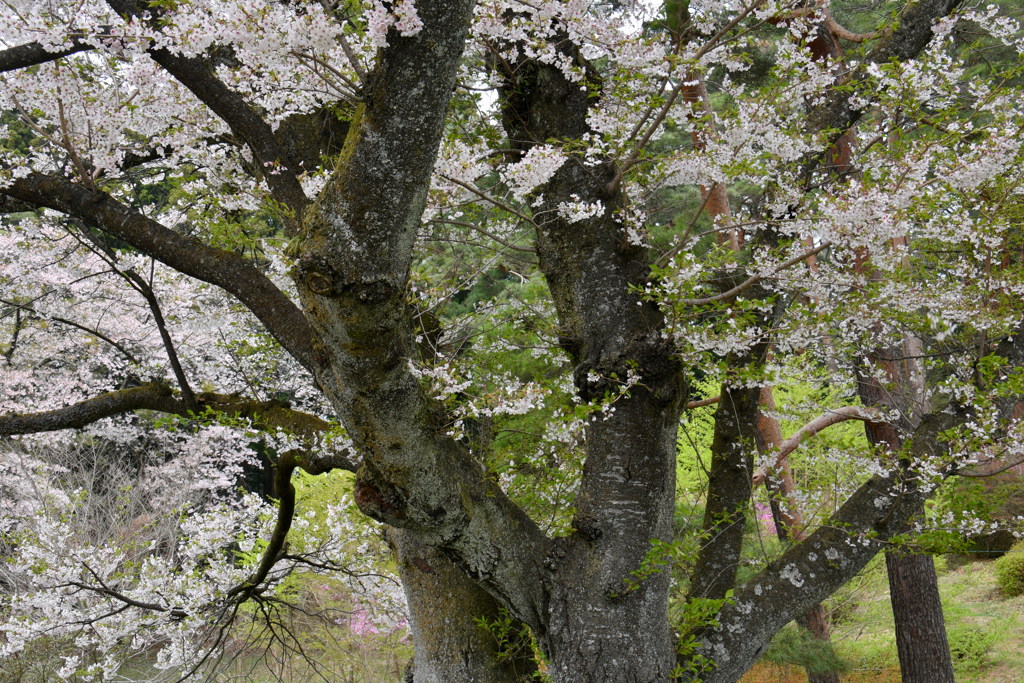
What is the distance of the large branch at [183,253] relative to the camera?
315 centimetres

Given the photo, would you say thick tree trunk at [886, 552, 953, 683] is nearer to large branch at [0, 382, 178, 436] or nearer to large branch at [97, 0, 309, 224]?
large branch at [97, 0, 309, 224]

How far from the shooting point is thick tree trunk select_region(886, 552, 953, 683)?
21.0 ft

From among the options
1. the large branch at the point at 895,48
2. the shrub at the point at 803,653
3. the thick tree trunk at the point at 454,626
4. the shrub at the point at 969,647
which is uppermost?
the large branch at the point at 895,48

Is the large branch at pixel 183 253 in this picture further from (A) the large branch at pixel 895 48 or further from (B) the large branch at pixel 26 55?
(A) the large branch at pixel 895 48

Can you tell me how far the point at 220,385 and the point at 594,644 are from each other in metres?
8.08

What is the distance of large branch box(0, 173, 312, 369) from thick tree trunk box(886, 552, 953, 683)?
5.73m

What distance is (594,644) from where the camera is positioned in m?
2.95

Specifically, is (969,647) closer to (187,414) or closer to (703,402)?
(703,402)

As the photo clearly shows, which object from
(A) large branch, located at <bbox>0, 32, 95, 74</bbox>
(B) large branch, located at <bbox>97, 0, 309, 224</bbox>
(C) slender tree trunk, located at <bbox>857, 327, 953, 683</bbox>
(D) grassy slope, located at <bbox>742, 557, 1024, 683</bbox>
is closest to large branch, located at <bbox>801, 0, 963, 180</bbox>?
(B) large branch, located at <bbox>97, 0, 309, 224</bbox>

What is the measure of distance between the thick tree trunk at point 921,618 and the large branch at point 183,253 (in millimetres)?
5734

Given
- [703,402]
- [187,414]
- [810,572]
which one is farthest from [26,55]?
[703,402]

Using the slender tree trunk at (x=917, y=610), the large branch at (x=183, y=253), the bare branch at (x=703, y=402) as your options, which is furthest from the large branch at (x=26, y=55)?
the slender tree trunk at (x=917, y=610)

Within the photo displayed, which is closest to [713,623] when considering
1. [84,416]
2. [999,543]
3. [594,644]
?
[594,644]

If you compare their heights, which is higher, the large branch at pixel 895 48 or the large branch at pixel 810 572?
the large branch at pixel 895 48
